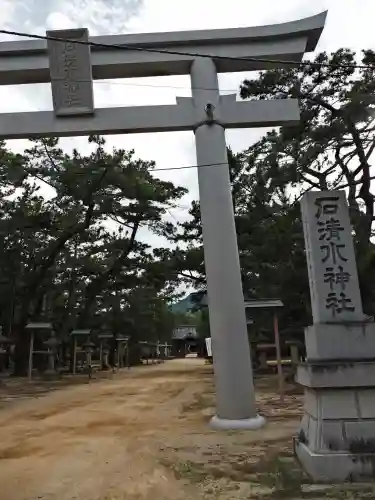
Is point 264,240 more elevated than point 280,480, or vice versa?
point 264,240

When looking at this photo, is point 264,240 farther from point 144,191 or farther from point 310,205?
point 310,205

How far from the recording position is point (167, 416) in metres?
7.65

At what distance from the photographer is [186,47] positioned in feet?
23.7

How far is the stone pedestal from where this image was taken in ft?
12.2

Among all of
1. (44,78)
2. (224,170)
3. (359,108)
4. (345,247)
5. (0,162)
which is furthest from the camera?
(0,162)

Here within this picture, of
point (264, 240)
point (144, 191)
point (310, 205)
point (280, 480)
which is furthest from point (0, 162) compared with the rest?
point (280, 480)

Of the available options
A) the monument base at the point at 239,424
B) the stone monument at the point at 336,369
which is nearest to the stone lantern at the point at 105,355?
the monument base at the point at 239,424

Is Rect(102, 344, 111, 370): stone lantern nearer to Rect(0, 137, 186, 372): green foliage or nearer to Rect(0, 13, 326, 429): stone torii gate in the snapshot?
Rect(0, 137, 186, 372): green foliage

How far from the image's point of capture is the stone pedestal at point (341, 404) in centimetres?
371

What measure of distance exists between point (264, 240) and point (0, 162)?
358 inches

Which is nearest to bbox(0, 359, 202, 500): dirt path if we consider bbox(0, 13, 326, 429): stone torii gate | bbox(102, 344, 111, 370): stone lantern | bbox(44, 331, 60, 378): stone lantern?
bbox(0, 13, 326, 429): stone torii gate

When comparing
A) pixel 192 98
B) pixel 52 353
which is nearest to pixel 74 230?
pixel 52 353

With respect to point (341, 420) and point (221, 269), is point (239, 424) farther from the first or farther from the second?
point (341, 420)

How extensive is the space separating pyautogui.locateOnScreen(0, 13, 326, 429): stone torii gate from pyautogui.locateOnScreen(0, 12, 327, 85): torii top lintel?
0.02 metres
